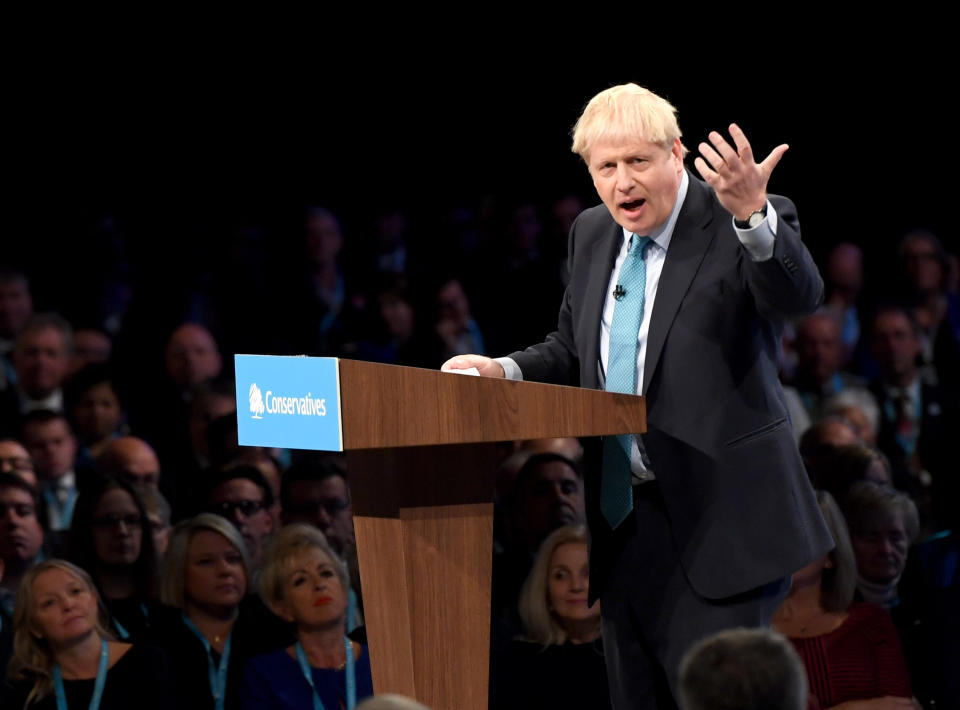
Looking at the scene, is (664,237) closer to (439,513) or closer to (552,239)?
(439,513)

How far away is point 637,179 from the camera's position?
7.04ft

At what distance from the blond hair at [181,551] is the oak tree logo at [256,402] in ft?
6.41

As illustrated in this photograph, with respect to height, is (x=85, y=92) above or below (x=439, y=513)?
above

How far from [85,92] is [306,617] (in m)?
4.75

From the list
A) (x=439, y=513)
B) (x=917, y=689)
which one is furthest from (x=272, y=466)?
(x=439, y=513)

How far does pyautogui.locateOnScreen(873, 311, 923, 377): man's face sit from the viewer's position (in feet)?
18.3

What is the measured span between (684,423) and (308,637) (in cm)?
186

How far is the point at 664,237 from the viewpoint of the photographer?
7.29ft

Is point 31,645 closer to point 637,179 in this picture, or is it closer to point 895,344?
point 637,179

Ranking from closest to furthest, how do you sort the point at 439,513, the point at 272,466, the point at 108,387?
the point at 439,513 < the point at 272,466 < the point at 108,387

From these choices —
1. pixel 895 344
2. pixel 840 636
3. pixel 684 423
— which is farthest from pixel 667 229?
pixel 895 344

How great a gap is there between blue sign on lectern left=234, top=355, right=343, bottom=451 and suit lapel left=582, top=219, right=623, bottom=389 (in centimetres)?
51

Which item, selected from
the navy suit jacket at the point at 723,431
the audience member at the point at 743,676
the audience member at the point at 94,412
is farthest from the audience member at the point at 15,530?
the audience member at the point at 743,676

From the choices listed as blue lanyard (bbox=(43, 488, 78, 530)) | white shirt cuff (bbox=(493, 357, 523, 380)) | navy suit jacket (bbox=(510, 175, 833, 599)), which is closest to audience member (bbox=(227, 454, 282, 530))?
blue lanyard (bbox=(43, 488, 78, 530))
